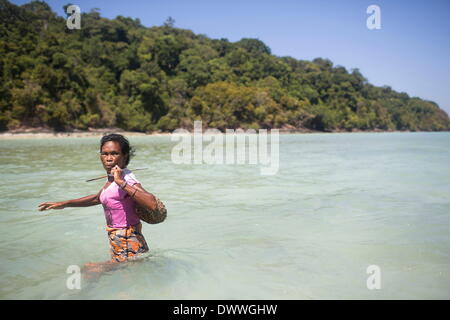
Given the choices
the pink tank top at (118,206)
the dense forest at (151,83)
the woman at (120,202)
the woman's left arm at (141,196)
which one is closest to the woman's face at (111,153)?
the woman at (120,202)

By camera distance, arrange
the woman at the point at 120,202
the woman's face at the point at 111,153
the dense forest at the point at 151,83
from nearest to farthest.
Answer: the woman at the point at 120,202, the woman's face at the point at 111,153, the dense forest at the point at 151,83

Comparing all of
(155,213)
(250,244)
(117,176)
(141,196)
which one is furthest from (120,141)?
(250,244)

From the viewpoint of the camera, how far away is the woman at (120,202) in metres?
3.02

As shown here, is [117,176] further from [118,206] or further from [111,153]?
[118,206]

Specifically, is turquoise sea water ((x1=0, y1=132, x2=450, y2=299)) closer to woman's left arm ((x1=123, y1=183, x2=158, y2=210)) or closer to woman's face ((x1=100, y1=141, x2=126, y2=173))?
woman's left arm ((x1=123, y1=183, x2=158, y2=210))

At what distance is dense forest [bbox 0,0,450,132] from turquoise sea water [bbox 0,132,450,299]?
45.0 metres

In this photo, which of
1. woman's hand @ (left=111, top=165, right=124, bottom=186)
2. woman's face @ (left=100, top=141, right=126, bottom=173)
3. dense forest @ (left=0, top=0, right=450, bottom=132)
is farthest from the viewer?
dense forest @ (left=0, top=0, right=450, bottom=132)

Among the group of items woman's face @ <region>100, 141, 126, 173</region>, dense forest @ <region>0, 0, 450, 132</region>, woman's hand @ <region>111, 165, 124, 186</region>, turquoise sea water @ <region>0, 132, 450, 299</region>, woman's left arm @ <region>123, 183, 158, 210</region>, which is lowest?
turquoise sea water @ <region>0, 132, 450, 299</region>

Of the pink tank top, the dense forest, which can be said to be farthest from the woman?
the dense forest

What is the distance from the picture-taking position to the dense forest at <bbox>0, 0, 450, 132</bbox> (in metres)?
49.0

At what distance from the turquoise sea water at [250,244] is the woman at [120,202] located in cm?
23

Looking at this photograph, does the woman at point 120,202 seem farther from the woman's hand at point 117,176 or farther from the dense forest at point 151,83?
the dense forest at point 151,83

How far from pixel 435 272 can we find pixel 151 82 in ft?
219

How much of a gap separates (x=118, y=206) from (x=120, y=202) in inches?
1.7
